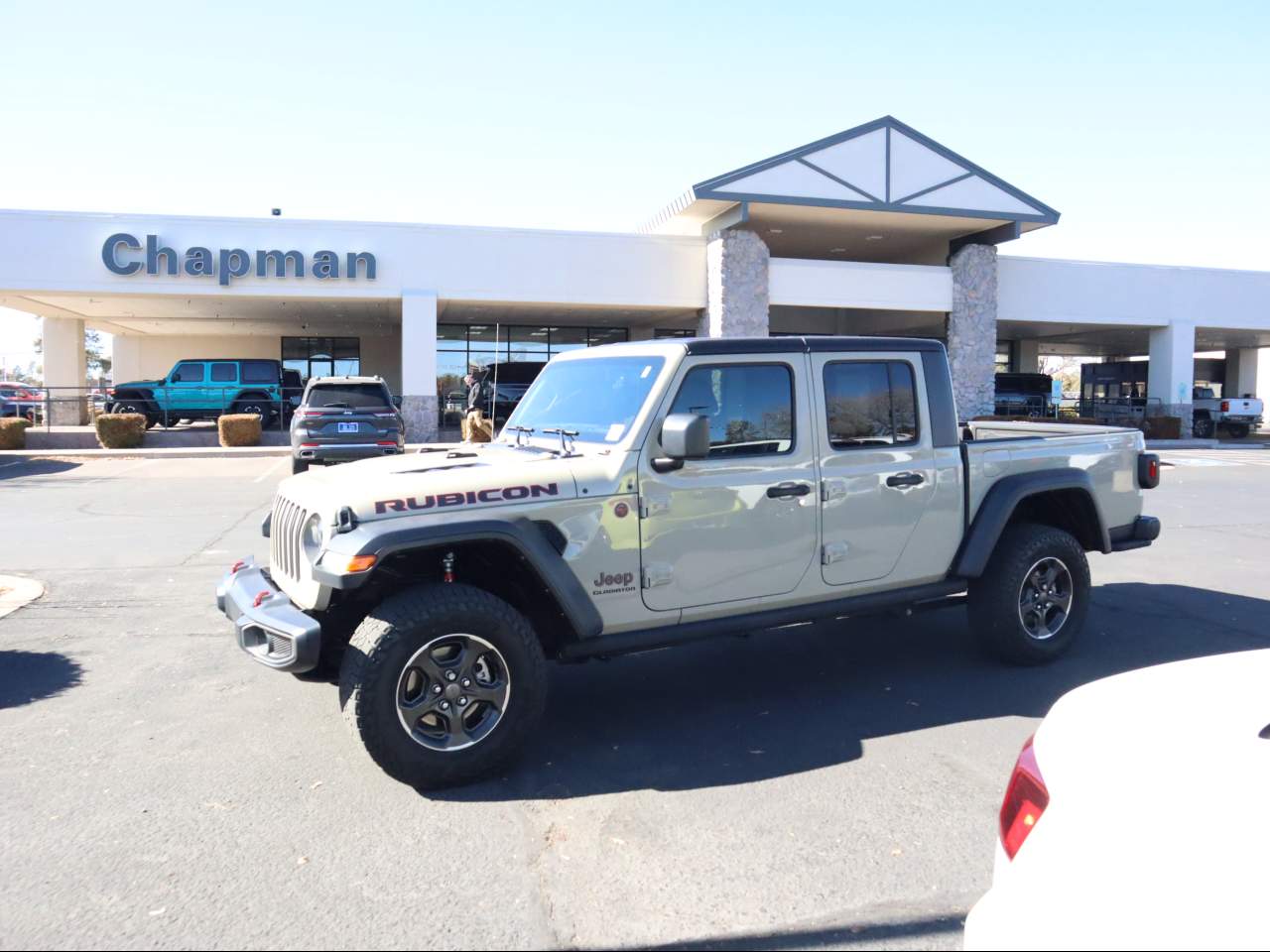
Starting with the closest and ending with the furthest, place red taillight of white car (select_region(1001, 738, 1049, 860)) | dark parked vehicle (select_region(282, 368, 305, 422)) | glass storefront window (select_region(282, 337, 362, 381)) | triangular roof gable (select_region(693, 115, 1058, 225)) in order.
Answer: red taillight of white car (select_region(1001, 738, 1049, 860)) < triangular roof gable (select_region(693, 115, 1058, 225)) < dark parked vehicle (select_region(282, 368, 305, 422)) < glass storefront window (select_region(282, 337, 362, 381))

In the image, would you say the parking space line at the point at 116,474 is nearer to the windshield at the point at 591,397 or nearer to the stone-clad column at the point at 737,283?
the windshield at the point at 591,397

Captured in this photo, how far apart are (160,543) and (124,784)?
6595 millimetres

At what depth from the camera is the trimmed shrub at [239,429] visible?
23234 millimetres

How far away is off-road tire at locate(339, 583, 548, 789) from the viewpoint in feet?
12.5

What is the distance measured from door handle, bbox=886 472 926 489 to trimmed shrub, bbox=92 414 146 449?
21690 mm

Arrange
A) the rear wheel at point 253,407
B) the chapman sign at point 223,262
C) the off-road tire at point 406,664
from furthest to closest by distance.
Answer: the rear wheel at point 253,407, the chapman sign at point 223,262, the off-road tire at point 406,664

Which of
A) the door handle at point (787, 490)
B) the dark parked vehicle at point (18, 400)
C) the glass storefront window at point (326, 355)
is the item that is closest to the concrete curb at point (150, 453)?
the dark parked vehicle at point (18, 400)

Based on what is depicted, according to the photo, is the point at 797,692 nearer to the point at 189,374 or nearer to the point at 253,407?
the point at 253,407

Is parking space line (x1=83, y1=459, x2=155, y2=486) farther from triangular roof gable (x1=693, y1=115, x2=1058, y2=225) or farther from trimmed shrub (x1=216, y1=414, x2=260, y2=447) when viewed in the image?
triangular roof gable (x1=693, y1=115, x2=1058, y2=225)

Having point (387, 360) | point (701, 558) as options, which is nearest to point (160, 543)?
point (701, 558)

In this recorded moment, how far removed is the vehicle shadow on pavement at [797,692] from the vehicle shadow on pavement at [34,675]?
8.86ft

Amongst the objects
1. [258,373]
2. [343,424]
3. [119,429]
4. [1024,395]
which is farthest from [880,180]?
[119,429]

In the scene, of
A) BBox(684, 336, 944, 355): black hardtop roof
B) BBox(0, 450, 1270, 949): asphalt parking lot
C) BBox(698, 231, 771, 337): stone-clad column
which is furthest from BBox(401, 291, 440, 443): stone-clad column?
BBox(684, 336, 944, 355): black hardtop roof

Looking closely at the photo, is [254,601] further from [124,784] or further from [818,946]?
[818,946]
